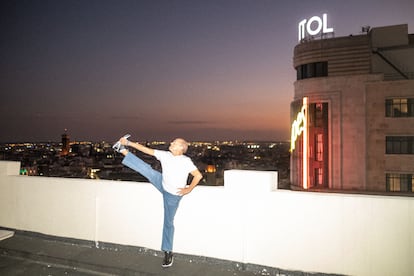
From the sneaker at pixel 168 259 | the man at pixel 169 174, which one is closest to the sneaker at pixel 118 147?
the man at pixel 169 174

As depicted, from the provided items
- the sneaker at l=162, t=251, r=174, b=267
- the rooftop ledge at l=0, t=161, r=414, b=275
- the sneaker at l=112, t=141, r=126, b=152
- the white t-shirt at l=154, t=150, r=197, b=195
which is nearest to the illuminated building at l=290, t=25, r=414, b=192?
the rooftop ledge at l=0, t=161, r=414, b=275

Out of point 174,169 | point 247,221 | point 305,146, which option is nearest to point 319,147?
point 305,146

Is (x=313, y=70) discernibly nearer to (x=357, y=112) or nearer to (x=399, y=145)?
(x=357, y=112)

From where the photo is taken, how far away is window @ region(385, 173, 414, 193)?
35.9 metres

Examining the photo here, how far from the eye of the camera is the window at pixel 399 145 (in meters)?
36.0

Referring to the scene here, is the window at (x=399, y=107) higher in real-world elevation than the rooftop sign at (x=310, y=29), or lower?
lower

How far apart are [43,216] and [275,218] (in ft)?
16.9

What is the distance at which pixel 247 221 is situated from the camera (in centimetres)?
534

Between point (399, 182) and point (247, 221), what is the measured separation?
123 ft

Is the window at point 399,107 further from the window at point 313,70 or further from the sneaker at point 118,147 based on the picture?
the sneaker at point 118,147

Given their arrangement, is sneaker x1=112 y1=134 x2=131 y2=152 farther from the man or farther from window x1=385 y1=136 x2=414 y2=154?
window x1=385 y1=136 x2=414 y2=154

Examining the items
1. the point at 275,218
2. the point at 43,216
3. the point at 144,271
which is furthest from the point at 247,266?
the point at 43,216

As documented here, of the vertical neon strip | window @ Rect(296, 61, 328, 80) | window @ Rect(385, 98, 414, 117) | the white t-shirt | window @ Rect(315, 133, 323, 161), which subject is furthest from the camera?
window @ Rect(296, 61, 328, 80)

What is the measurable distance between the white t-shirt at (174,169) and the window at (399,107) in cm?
3825
